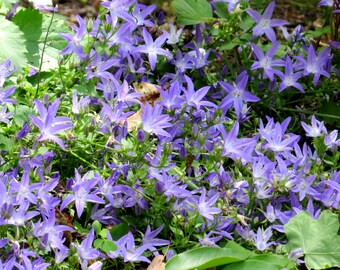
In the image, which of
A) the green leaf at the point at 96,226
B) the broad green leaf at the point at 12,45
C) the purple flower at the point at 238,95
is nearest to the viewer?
the green leaf at the point at 96,226

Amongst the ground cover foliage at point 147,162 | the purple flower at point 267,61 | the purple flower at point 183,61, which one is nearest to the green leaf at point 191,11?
the ground cover foliage at point 147,162

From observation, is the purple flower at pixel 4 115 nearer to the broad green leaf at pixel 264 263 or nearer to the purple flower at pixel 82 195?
the purple flower at pixel 82 195

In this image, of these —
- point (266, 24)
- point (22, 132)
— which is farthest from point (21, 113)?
point (266, 24)

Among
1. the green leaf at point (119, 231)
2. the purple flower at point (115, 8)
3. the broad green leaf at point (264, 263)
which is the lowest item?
the green leaf at point (119, 231)

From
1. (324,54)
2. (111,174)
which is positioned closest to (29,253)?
(111,174)

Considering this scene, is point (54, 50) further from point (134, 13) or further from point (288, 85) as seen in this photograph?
point (288, 85)

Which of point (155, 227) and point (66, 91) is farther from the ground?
point (66, 91)
